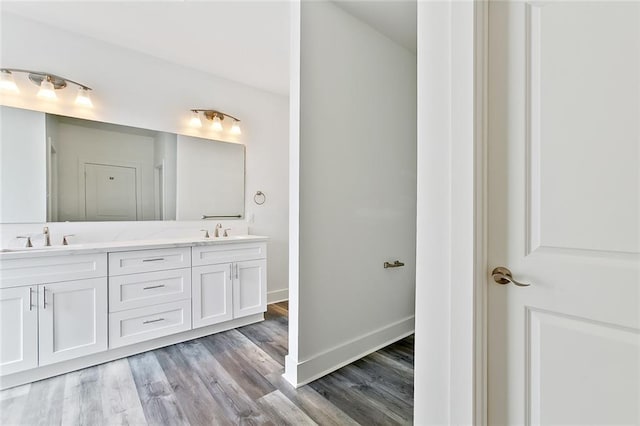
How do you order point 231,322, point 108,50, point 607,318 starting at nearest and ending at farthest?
point 607,318, point 108,50, point 231,322

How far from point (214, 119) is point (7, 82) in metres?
1.54

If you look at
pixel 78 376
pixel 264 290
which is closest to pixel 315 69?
pixel 264 290

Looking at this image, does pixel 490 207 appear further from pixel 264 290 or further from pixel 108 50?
pixel 108 50

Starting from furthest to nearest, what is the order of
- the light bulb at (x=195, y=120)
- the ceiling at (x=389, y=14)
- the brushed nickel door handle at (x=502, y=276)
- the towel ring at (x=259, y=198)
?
the towel ring at (x=259, y=198)
the light bulb at (x=195, y=120)
the ceiling at (x=389, y=14)
the brushed nickel door handle at (x=502, y=276)

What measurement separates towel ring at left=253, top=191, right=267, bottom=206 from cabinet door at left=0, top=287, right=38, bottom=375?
6.69ft

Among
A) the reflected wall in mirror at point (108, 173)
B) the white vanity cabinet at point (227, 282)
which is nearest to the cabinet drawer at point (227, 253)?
the white vanity cabinet at point (227, 282)

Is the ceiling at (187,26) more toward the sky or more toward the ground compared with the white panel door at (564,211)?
more toward the sky

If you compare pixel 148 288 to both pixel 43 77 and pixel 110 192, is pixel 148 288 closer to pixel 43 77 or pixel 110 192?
pixel 110 192

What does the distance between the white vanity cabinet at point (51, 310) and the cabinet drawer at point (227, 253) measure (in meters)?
0.68

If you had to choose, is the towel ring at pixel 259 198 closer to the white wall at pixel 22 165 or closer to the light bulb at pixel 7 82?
the white wall at pixel 22 165

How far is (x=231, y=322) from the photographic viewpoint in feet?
8.93

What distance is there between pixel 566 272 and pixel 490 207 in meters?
0.30

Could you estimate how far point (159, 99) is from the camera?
9.10 feet

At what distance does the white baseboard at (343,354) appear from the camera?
1847 millimetres
